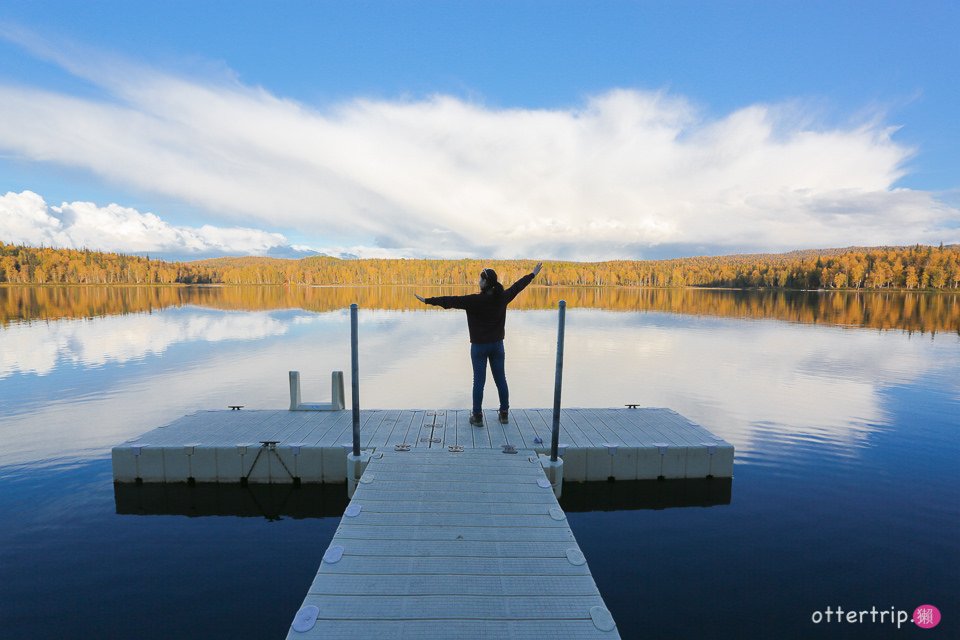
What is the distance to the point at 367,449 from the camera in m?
7.72

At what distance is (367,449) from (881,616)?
7.02 meters

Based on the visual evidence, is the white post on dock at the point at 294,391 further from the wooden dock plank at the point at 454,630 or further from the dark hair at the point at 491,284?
the wooden dock plank at the point at 454,630

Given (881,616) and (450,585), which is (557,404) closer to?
(450,585)

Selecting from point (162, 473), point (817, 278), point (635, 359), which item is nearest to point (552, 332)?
point (635, 359)

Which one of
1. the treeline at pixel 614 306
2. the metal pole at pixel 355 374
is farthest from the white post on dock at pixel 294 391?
the treeline at pixel 614 306

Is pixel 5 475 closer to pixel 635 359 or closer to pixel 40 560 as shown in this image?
pixel 40 560

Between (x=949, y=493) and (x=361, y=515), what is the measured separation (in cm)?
1022

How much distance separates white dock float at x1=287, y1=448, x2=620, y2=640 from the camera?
364 cm

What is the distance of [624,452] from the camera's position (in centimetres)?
800

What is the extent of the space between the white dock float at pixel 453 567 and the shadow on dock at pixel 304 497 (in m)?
1.89

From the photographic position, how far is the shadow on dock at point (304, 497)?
768 cm

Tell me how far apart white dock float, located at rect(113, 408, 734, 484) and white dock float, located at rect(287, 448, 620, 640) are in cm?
154

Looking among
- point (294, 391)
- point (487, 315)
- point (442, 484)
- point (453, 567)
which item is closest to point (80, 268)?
point (294, 391)

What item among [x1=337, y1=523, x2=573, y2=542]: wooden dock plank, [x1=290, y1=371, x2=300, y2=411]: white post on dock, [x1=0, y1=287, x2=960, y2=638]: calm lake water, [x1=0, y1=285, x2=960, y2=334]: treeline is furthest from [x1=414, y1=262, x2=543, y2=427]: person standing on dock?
[x1=0, y1=285, x2=960, y2=334]: treeline
